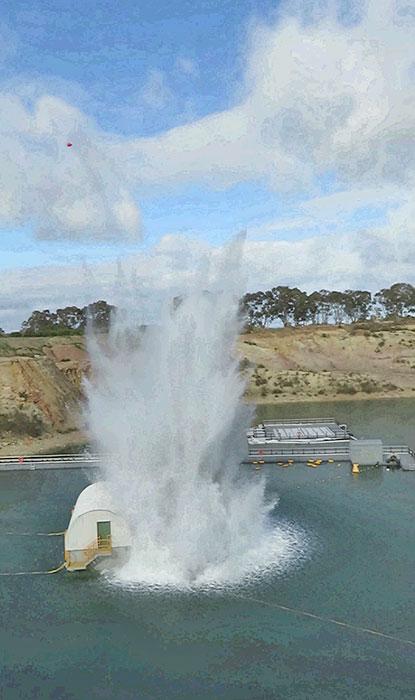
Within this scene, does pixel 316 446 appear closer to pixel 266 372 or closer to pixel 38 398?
pixel 38 398

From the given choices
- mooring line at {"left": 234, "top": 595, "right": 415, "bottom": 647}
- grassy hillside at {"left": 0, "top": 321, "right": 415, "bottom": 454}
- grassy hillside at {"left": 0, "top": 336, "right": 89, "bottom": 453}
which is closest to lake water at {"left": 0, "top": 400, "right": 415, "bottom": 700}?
mooring line at {"left": 234, "top": 595, "right": 415, "bottom": 647}

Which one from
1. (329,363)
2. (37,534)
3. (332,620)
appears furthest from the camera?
(329,363)

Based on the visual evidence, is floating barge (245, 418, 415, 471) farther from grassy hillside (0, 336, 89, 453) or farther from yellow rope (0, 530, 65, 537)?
grassy hillside (0, 336, 89, 453)

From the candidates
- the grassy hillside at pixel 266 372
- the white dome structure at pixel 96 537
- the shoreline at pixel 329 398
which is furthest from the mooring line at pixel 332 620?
the shoreline at pixel 329 398

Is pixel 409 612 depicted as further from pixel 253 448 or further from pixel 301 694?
pixel 253 448

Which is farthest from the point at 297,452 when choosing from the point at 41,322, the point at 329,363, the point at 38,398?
the point at 41,322

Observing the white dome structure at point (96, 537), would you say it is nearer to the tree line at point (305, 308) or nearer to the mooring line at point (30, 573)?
the mooring line at point (30, 573)
